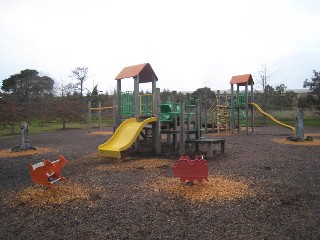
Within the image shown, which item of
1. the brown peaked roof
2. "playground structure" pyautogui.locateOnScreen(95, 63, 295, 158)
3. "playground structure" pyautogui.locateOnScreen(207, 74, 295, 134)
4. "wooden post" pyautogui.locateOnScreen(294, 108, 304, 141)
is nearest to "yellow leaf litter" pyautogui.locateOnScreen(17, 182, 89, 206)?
"playground structure" pyautogui.locateOnScreen(95, 63, 295, 158)

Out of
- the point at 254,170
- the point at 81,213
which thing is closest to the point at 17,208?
the point at 81,213

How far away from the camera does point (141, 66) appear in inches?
422

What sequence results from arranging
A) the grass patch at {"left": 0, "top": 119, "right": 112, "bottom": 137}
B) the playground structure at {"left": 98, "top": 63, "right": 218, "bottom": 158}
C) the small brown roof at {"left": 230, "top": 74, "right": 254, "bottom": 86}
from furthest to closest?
the grass patch at {"left": 0, "top": 119, "right": 112, "bottom": 137} < the small brown roof at {"left": 230, "top": 74, "right": 254, "bottom": 86} < the playground structure at {"left": 98, "top": 63, "right": 218, "bottom": 158}

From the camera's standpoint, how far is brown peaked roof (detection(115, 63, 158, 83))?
34.9 ft

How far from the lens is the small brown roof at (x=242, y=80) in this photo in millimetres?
18716

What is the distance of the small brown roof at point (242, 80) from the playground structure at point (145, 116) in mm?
8570

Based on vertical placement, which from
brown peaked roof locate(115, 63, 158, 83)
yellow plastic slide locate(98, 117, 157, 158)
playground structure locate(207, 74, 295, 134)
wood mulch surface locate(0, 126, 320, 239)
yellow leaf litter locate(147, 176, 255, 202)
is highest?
brown peaked roof locate(115, 63, 158, 83)

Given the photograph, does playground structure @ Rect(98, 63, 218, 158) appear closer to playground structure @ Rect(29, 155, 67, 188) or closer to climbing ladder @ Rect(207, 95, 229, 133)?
playground structure @ Rect(29, 155, 67, 188)

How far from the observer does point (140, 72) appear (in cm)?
1074

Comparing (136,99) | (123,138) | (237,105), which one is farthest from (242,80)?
(123,138)

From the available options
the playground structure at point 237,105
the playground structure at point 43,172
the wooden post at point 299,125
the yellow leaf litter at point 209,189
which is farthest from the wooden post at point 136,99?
the playground structure at point 237,105

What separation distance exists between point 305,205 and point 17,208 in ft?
15.6

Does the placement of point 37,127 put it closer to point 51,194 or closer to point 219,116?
point 219,116

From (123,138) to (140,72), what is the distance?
252cm
